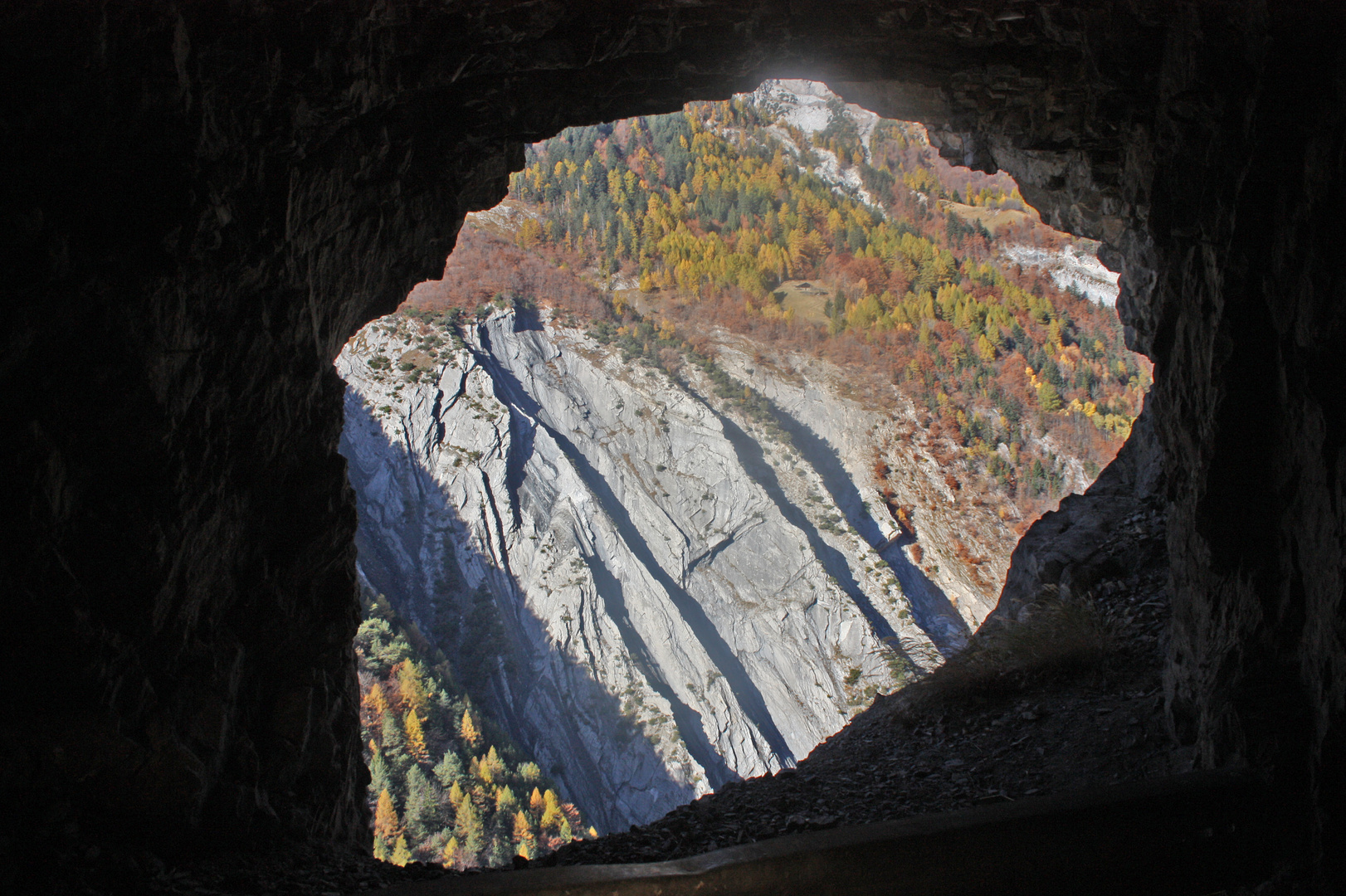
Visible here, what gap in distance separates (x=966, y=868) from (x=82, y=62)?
250 inches

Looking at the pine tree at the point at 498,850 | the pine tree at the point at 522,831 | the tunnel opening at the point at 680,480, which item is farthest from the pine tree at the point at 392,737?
the pine tree at the point at 522,831

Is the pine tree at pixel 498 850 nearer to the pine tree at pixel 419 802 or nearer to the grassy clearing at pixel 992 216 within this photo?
the pine tree at pixel 419 802

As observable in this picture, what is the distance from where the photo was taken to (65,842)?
3883 millimetres

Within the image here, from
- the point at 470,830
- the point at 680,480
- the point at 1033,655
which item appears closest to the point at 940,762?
the point at 1033,655

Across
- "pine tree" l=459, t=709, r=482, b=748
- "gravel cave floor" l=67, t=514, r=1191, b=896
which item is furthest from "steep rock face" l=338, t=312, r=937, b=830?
"gravel cave floor" l=67, t=514, r=1191, b=896

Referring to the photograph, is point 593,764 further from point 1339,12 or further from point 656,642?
point 1339,12

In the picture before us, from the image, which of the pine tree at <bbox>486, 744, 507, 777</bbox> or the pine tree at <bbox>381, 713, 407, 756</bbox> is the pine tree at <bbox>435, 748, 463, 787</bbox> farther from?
the pine tree at <bbox>381, 713, 407, 756</bbox>

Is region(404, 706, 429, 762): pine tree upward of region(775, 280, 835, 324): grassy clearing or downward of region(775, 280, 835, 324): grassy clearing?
downward

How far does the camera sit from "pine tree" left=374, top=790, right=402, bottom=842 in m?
34.0

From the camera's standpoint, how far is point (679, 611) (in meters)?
51.3

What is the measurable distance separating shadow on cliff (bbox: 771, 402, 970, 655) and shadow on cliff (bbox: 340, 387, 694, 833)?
16.9 meters

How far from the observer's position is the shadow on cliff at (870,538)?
49.2 metres

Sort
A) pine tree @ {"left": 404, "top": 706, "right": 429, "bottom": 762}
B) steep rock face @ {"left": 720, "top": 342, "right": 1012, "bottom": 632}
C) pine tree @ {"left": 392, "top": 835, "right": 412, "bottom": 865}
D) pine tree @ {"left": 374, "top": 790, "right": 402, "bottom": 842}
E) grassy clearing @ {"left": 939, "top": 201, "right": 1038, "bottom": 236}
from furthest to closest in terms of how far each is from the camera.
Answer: grassy clearing @ {"left": 939, "top": 201, "right": 1038, "bottom": 236}
steep rock face @ {"left": 720, "top": 342, "right": 1012, "bottom": 632}
pine tree @ {"left": 404, "top": 706, "right": 429, "bottom": 762}
pine tree @ {"left": 374, "top": 790, "right": 402, "bottom": 842}
pine tree @ {"left": 392, "top": 835, "right": 412, "bottom": 865}

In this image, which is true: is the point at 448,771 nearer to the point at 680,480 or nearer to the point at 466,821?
the point at 466,821
